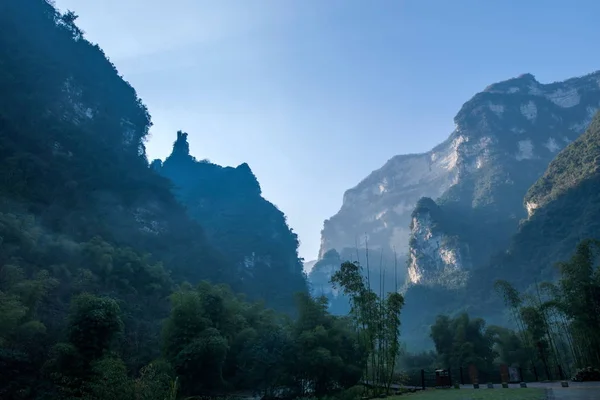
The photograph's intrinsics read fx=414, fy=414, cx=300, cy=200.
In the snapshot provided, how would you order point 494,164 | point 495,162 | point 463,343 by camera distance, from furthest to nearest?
1. point 495,162
2. point 494,164
3. point 463,343

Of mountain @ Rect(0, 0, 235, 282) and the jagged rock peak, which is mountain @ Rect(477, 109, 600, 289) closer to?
mountain @ Rect(0, 0, 235, 282)

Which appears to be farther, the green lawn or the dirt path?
the green lawn

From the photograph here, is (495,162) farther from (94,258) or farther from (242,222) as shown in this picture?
(94,258)

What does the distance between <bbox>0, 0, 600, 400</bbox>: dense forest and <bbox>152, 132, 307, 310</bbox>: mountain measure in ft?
13.3

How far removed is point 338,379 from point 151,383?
11.8 m

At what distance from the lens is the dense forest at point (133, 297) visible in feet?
54.1

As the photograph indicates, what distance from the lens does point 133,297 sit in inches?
1194

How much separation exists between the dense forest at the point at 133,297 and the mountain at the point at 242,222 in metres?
4.05

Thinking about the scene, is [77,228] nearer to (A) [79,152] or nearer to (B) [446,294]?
(A) [79,152]

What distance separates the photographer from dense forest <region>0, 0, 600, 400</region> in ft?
54.1

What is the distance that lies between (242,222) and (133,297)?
5020cm

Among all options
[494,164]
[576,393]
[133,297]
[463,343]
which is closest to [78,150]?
[133,297]

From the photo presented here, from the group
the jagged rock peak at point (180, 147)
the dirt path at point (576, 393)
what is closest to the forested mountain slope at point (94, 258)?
the dirt path at point (576, 393)

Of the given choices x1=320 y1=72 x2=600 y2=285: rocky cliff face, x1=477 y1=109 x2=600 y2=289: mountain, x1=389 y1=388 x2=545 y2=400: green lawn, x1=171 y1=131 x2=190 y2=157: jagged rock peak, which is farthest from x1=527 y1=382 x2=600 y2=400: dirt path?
x1=171 y1=131 x2=190 y2=157: jagged rock peak
